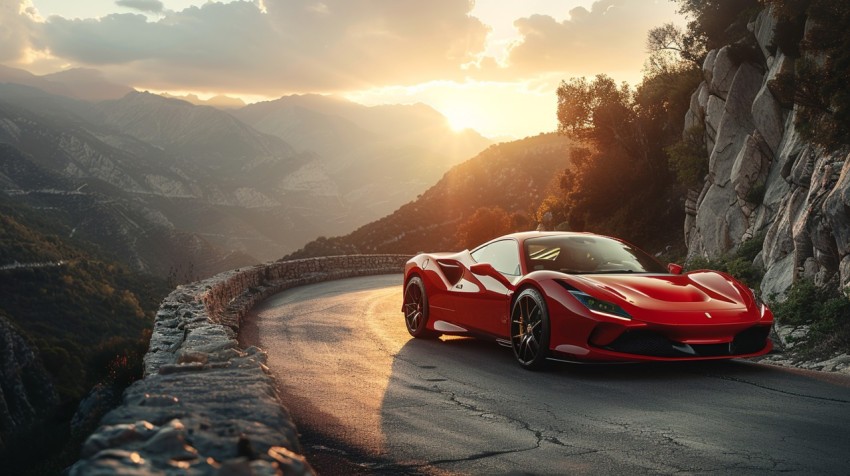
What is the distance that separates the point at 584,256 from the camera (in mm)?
8094

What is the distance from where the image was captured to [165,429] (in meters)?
2.60

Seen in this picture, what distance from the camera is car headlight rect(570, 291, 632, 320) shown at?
21.7ft

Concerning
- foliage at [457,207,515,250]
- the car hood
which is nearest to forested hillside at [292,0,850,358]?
the car hood

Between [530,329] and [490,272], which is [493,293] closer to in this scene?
[490,272]

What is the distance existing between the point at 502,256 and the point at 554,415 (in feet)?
10.7

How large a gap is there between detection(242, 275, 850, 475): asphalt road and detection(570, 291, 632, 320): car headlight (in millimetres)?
598

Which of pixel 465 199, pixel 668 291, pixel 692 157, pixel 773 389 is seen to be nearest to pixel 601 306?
pixel 668 291

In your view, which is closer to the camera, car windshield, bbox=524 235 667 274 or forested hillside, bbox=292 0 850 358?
car windshield, bbox=524 235 667 274

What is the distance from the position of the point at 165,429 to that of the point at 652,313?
16.1 feet

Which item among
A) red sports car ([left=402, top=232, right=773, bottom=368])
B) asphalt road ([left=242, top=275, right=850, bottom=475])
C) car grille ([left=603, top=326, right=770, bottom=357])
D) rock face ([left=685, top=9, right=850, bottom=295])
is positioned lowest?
asphalt road ([left=242, top=275, right=850, bottom=475])

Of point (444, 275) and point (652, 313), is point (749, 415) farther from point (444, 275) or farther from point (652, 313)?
point (444, 275)

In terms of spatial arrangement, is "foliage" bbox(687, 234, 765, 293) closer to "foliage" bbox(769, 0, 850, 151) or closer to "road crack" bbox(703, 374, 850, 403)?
"foliage" bbox(769, 0, 850, 151)

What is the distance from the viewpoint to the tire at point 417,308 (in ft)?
32.6

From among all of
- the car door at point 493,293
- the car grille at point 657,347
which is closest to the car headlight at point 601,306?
the car grille at point 657,347
